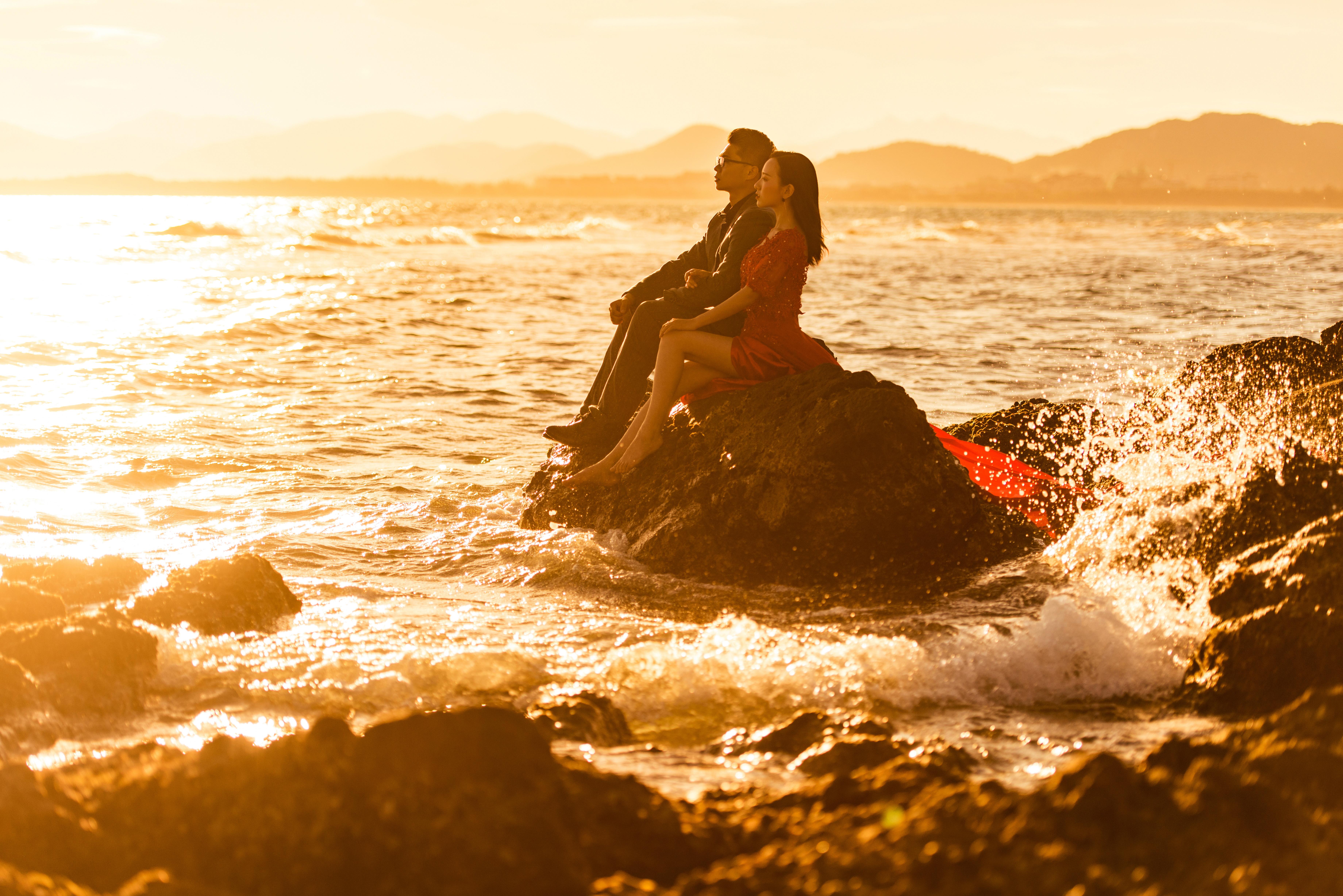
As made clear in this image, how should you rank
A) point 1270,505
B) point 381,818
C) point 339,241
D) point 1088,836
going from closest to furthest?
point 1088,836
point 381,818
point 1270,505
point 339,241

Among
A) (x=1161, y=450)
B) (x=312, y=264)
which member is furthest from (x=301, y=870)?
(x=312, y=264)

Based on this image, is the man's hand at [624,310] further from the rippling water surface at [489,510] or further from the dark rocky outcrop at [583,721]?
the dark rocky outcrop at [583,721]

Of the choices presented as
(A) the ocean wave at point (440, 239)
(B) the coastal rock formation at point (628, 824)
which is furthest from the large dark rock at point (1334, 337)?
(A) the ocean wave at point (440, 239)

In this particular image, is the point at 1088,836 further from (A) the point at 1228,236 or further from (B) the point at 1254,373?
(A) the point at 1228,236

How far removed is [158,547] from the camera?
6758 millimetres

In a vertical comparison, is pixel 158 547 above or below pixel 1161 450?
below

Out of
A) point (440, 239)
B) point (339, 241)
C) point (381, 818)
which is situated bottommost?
point (381, 818)

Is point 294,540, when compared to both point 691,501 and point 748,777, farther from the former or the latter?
point 748,777

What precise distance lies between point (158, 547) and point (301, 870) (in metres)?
4.68

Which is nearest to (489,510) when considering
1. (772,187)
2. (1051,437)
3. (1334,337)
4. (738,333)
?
(738,333)

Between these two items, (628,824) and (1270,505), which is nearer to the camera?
(628,824)

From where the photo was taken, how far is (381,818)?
263cm

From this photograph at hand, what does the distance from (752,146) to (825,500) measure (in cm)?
242

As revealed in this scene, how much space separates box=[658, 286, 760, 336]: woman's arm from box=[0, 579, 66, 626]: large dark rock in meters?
3.47
